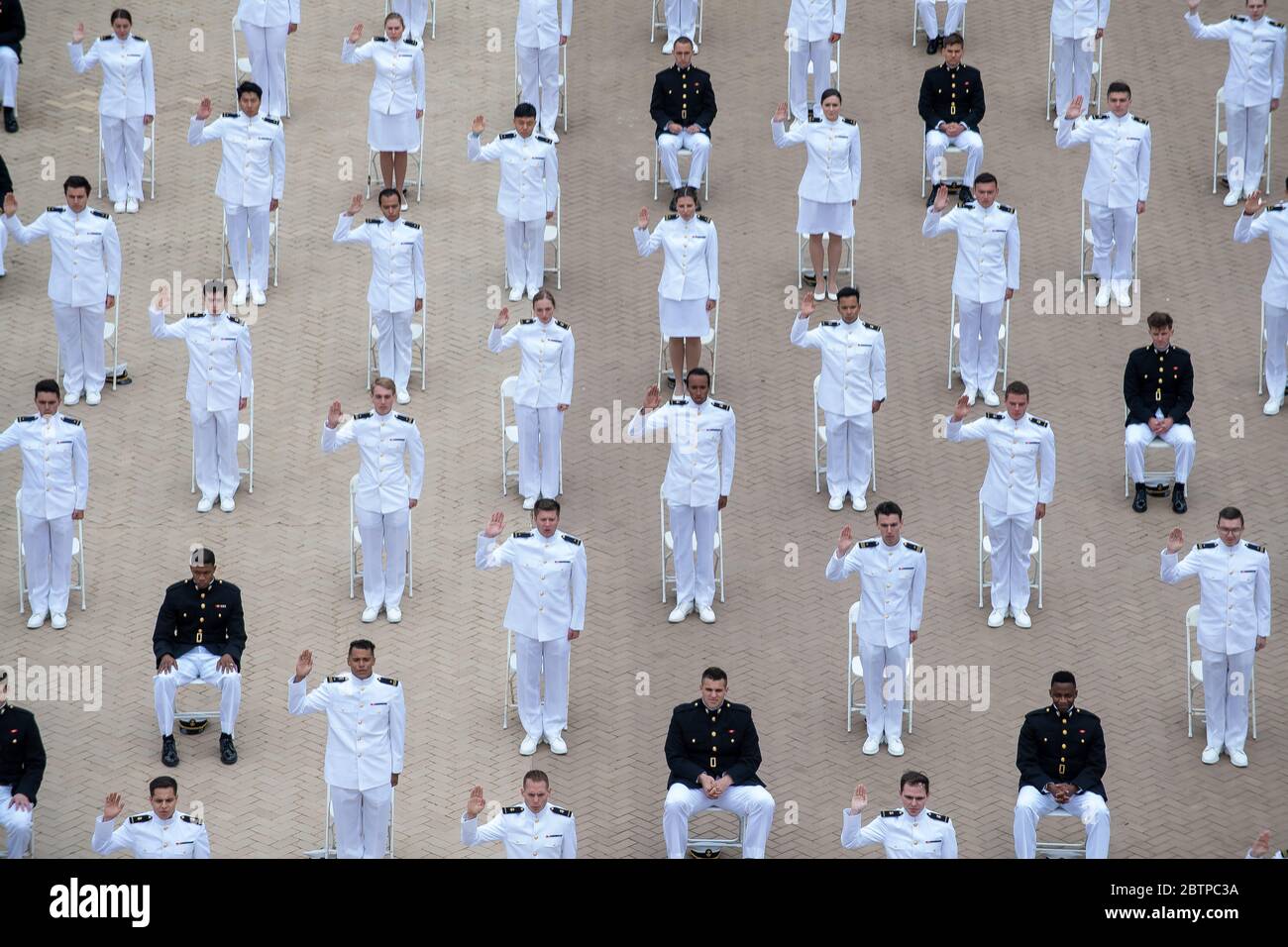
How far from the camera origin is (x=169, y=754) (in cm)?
2267

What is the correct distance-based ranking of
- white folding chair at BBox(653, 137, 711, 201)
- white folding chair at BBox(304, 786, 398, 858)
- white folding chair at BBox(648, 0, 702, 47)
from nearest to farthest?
white folding chair at BBox(304, 786, 398, 858), white folding chair at BBox(653, 137, 711, 201), white folding chair at BBox(648, 0, 702, 47)

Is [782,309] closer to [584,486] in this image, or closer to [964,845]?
[584,486]

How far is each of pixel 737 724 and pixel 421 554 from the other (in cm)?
522

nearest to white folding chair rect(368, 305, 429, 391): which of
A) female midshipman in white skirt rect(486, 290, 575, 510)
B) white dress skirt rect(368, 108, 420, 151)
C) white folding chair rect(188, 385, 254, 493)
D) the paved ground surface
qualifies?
the paved ground surface

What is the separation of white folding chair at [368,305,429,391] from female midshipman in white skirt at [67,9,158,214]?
13.3 ft

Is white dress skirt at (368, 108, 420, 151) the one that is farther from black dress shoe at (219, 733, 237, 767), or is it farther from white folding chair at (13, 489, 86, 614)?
black dress shoe at (219, 733, 237, 767)

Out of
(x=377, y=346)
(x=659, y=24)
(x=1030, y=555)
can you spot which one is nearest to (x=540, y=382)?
(x=377, y=346)

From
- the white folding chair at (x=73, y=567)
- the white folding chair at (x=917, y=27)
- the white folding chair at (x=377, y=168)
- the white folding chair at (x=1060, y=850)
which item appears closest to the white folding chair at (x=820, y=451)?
the white folding chair at (x=73, y=567)

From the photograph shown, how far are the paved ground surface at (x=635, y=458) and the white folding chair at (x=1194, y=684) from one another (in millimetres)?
150

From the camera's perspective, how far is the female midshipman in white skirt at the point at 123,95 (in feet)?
99.8

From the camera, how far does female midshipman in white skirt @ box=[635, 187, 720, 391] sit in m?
27.1

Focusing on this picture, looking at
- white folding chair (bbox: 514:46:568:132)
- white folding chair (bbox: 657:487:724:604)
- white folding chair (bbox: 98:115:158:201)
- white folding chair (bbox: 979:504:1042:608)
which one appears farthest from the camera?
white folding chair (bbox: 514:46:568:132)
